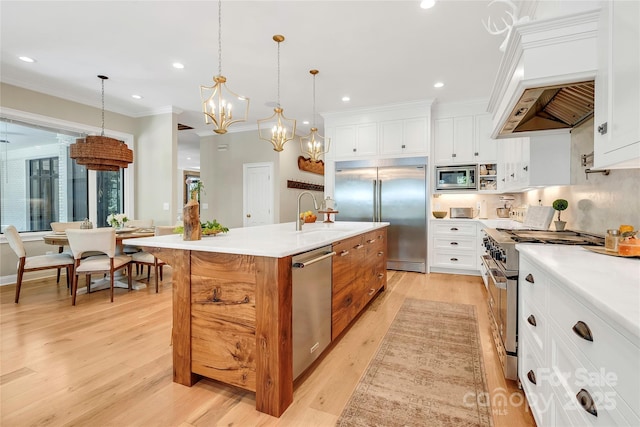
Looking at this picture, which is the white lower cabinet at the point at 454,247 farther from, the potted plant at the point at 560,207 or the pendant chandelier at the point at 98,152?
the pendant chandelier at the point at 98,152

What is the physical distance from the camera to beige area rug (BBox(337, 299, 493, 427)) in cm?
159

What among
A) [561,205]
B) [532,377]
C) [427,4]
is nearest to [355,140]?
[427,4]

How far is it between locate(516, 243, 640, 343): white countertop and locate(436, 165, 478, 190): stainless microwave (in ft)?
11.5

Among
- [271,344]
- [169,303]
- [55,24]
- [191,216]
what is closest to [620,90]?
[271,344]

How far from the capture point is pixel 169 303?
136 inches

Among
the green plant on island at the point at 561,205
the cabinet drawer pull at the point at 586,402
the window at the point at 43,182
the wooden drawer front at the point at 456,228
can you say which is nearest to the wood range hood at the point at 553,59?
the green plant on island at the point at 561,205

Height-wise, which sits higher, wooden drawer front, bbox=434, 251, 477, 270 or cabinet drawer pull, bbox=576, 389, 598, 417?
cabinet drawer pull, bbox=576, 389, 598, 417

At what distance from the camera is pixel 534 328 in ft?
4.80

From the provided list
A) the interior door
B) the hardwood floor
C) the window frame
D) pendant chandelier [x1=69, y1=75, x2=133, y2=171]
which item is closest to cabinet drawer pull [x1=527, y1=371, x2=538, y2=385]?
the hardwood floor

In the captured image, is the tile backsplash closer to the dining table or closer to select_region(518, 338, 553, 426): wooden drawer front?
select_region(518, 338, 553, 426): wooden drawer front

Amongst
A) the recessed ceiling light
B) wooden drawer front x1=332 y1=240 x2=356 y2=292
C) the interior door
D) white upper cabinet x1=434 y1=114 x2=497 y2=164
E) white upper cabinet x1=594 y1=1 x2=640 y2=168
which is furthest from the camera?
the interior door

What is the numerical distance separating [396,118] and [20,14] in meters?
4.73

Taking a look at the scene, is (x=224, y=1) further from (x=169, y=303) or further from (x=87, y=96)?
(x=87, y=96)

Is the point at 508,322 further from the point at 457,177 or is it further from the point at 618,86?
the point at 457,177
